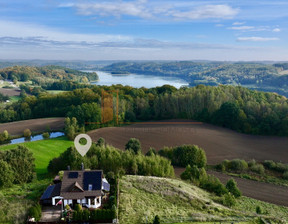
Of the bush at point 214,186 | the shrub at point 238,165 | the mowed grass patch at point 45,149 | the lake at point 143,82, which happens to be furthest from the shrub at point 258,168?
the lake at point 143,82

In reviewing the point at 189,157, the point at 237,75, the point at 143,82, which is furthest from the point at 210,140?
the point at 237,75

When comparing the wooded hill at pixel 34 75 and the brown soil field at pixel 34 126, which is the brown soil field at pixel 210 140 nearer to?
the brown soil field at pixel 34 126

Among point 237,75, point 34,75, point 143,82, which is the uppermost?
point 237,75

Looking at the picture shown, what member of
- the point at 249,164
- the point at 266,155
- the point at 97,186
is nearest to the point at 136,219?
the point at 97,186

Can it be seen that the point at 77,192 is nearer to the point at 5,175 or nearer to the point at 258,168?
the point at 5,175

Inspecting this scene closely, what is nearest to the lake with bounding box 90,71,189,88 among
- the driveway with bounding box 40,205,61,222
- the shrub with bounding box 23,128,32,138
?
the shrub with bounding box 23,128,32,138

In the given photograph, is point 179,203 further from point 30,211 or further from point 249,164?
point 249,164
